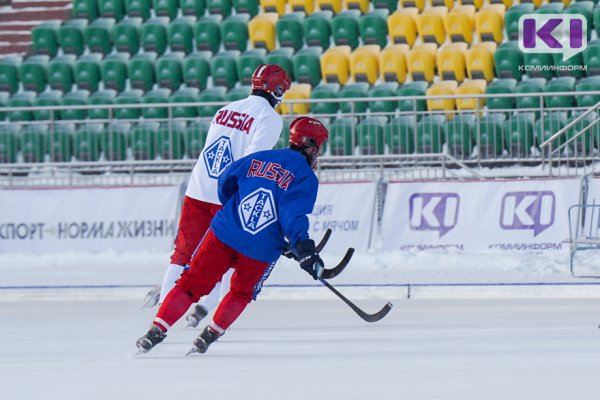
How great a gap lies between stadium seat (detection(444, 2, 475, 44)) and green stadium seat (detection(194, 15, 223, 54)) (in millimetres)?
4550

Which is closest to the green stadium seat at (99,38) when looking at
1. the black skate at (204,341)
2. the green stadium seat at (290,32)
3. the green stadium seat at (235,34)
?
the green stadium seat at (235,34)

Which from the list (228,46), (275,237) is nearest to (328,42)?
(228,46)

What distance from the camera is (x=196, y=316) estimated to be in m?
11.0

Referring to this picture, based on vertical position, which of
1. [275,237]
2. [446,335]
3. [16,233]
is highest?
[275,237]

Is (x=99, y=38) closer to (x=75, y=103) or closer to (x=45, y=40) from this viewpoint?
(x=45, y=40)

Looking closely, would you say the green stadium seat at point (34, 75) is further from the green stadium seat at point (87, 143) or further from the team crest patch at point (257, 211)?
the team crest patch at point (257, 211)

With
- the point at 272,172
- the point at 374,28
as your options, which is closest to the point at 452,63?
the point at 374,28

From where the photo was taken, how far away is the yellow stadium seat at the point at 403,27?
82.0ft

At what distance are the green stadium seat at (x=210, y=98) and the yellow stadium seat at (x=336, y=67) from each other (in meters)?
1.81

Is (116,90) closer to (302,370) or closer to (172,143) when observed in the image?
(172,143)

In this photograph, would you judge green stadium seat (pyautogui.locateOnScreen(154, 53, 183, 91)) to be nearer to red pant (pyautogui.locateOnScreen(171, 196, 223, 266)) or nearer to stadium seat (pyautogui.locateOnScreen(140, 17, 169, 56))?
stadium seat (pyautogui.locateOnScreen(140, 17, 169, 56))

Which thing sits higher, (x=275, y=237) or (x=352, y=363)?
(x=275, y=237)

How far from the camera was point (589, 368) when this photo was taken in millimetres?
7543

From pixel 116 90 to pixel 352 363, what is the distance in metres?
18.4
